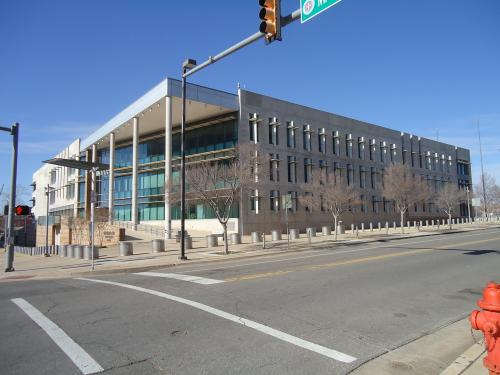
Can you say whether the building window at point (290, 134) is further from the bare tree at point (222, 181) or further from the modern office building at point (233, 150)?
the bare tree at point (222, 181)

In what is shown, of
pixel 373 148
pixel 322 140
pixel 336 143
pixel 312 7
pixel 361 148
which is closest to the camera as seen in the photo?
pixel 312 7

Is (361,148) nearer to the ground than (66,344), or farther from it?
farther from it

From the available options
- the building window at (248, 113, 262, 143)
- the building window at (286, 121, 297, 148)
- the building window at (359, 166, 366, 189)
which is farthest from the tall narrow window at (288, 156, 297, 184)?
the building window at (359, 166, 366, 189)

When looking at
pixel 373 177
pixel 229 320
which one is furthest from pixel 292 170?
pixel 229 320

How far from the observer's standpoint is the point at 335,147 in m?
52.3

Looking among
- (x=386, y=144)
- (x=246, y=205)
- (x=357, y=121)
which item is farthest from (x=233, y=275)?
(x=386, y=144)

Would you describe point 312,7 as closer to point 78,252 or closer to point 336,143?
point 78,252

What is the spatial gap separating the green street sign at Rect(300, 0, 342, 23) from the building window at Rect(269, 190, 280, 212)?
1397 inches

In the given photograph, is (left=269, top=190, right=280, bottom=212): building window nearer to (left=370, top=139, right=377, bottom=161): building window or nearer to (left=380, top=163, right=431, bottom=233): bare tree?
(left=380, top=163, right=431, bottom=233): bare tree

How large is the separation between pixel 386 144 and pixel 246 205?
96.7 feet

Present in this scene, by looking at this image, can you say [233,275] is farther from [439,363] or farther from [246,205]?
[246,205]

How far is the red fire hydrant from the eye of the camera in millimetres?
3713

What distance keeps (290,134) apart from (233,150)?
34.7ft

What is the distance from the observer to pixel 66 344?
595cm
